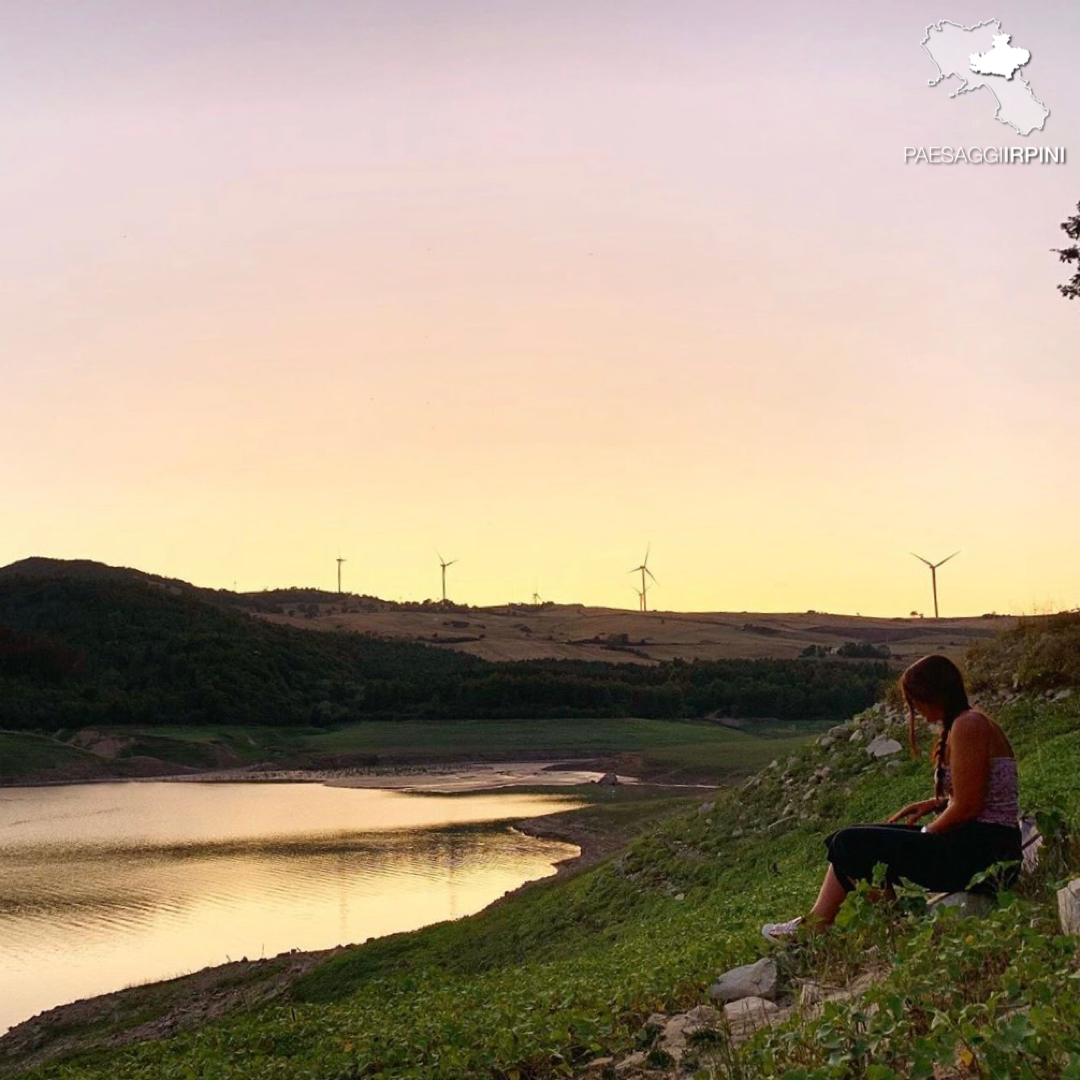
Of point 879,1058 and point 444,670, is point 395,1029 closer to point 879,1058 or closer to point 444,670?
point 879,1058

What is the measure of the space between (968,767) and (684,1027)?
242 cm

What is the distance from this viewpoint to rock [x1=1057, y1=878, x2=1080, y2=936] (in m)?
7.73

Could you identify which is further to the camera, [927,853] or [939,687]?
[927,853]

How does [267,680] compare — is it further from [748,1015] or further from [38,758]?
[748,1015]

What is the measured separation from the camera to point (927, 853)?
30.2 ft

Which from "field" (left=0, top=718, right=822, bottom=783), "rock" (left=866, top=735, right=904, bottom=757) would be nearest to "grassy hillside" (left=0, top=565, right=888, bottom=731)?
"field" (left=0, top=718, right=822, bottom=783)

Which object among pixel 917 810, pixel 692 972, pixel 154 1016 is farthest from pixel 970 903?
pixel 154 1016

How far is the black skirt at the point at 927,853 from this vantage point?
909cm

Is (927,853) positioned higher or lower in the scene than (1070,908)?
higher

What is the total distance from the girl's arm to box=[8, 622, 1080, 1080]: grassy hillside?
0.67 metres

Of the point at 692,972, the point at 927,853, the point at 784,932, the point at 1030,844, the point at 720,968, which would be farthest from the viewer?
the point at 692,972

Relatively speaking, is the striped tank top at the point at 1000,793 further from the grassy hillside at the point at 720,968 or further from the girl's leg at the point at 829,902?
the girl's leg at the point at 829,902

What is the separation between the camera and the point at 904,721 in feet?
70.7

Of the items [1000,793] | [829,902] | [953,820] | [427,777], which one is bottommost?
[427,777]
